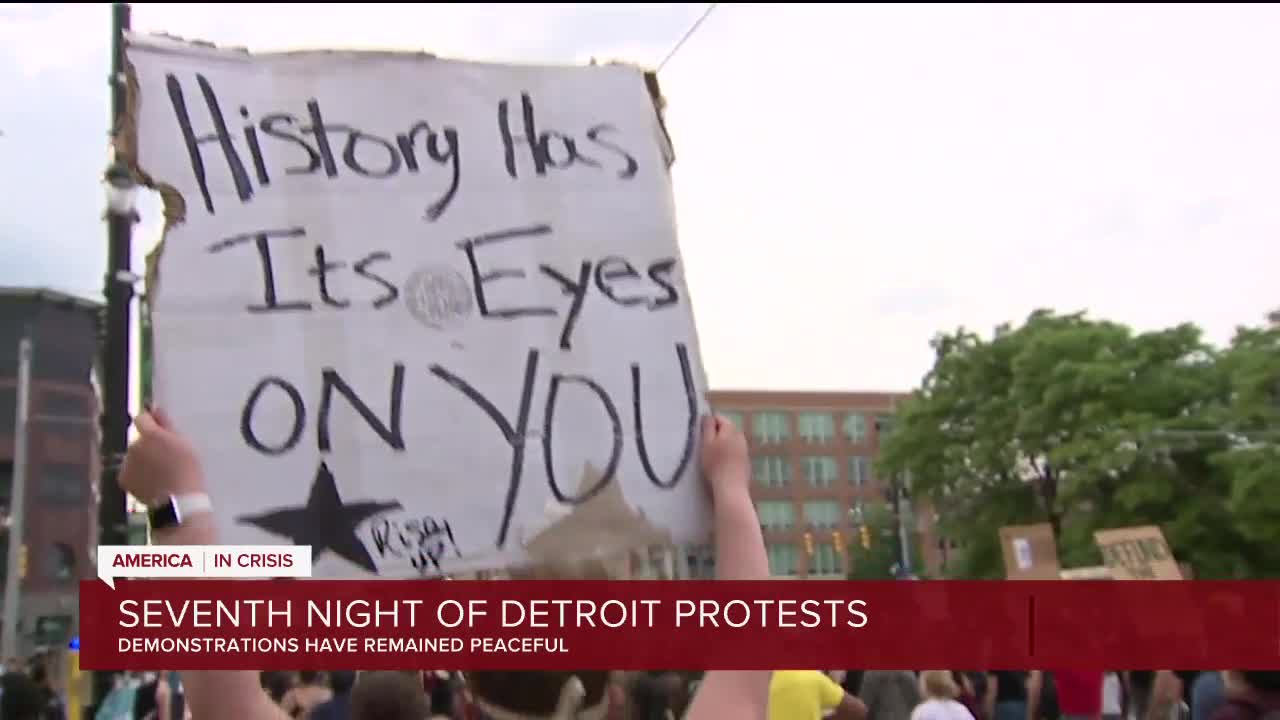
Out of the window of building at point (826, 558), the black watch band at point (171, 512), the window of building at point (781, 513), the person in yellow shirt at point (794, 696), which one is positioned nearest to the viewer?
the black watch band at point (171, 512)

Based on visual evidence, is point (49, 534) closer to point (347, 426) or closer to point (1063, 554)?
point (1063, 554)

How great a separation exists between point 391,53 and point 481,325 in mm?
614

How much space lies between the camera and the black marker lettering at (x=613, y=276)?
9.98 ft

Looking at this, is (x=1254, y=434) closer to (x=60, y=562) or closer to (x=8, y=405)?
(x=8, y=405)

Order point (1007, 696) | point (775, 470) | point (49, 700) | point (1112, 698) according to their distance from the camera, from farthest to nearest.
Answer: point (775, 470) < point (1112, 698) < point (49, 700) < point (1007, 696)

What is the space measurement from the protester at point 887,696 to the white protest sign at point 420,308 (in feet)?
15.5

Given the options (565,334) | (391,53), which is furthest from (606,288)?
(391,53)

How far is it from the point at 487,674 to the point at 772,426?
79.7 meters

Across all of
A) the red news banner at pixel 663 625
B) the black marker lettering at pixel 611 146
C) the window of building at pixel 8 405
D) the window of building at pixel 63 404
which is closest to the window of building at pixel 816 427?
the window of building at pixel 63 404

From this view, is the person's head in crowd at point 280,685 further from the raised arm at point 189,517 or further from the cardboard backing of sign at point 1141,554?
the cardboard backing of sign at point 1141,554

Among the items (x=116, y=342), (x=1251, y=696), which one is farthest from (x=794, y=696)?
(x=116, y=342)

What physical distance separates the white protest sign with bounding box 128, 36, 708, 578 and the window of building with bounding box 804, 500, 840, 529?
75.8m

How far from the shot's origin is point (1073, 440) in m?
34.1

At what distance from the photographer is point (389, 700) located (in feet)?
9.16
